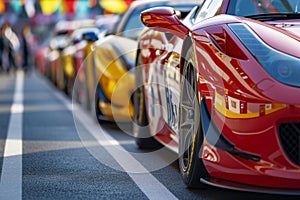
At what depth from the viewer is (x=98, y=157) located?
804 centimetres

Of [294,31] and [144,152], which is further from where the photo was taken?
[144,152]

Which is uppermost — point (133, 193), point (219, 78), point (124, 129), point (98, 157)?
point (219, 78)

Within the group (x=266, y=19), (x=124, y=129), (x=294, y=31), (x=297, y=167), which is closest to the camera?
(x=297, y=167)

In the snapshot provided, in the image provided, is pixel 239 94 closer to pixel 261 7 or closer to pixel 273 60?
pixel 273 60

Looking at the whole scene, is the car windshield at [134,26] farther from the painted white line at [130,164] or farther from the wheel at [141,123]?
the wheel at [141,123]

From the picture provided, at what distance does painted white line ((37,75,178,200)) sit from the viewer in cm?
612

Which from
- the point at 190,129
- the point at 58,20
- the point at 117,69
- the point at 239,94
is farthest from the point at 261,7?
the point at 58,20

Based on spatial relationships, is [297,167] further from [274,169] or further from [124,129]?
[124,129]

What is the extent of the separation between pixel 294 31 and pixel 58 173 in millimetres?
2153

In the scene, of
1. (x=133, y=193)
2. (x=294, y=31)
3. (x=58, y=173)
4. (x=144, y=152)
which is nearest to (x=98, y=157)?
(x=144, y=152)

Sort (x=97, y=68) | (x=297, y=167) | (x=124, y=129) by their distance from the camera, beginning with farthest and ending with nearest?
(x=97, y=68) → (x=124, y=129) → (x=297, y=167)

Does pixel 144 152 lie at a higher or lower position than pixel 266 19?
lower

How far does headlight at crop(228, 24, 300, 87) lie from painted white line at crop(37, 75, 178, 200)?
105cm

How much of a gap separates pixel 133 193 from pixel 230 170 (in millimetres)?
922
